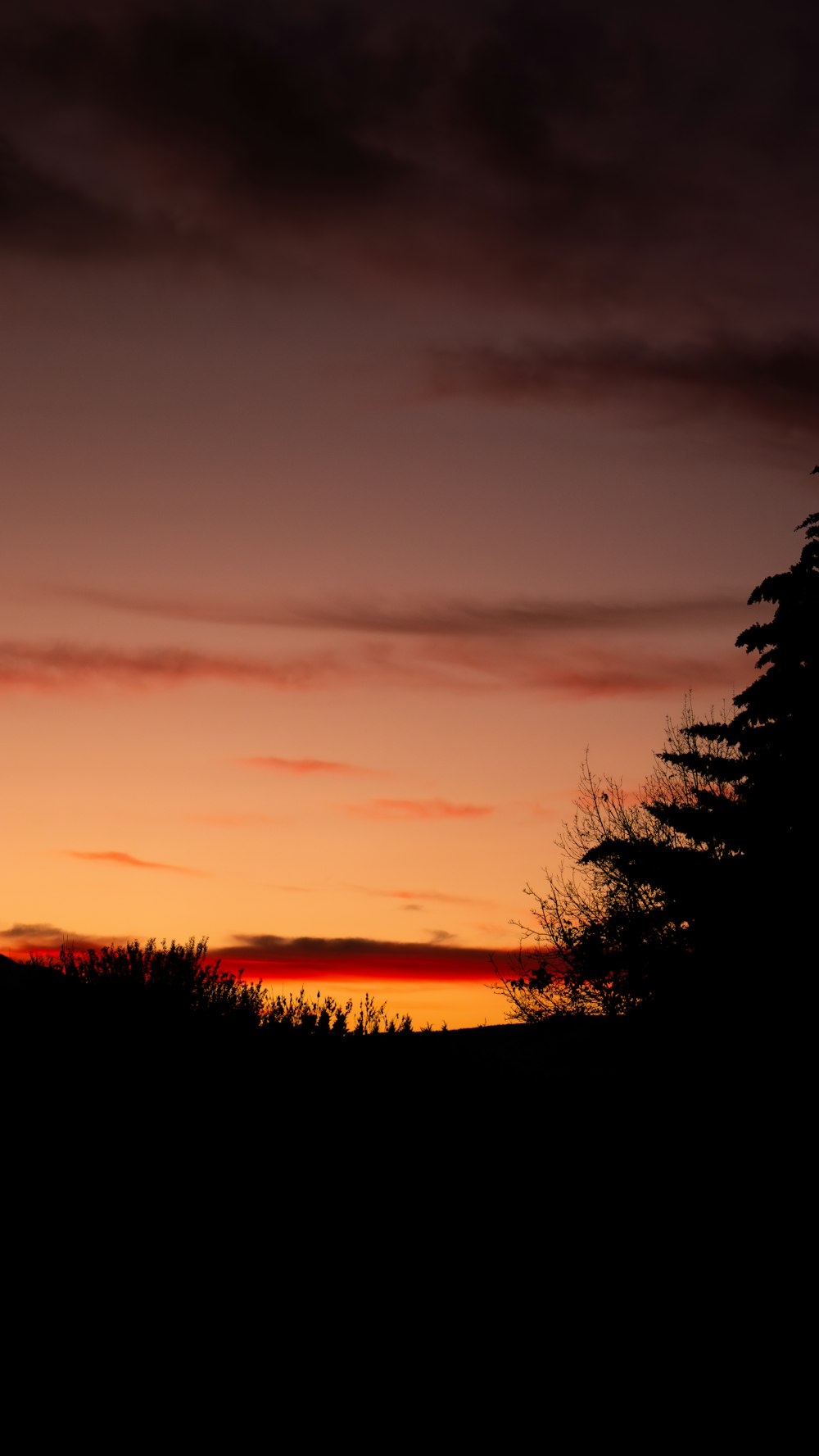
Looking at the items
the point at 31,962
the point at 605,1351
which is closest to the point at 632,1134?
the point at 605,1351

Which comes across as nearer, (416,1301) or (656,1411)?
(656,1411)

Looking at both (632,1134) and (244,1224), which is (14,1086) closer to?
(244,1224)

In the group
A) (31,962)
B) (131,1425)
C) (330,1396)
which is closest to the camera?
(131,1425)

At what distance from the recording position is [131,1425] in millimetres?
8102

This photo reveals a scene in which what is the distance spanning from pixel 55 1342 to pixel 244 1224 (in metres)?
2.29

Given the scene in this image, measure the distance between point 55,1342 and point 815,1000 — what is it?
1809 centimetres

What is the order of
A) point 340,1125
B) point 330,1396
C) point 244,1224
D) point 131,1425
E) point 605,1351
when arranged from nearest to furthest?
1. point 131,1425
2. point 330,1396
3. point 605,1351
4. point 244,1224
5. point 340,1125

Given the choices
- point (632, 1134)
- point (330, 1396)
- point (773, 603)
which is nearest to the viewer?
point (330, 1396)

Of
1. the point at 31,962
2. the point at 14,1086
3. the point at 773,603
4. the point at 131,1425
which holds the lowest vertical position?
the point at 131,1425

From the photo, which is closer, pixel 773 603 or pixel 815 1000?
pixel 815 1000

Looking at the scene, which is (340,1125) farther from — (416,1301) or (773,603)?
(773,603)

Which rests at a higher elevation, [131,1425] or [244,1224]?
[244,1224]

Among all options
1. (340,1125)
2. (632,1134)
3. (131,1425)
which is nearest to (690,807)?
(632,1134)

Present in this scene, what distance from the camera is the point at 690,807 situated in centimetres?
2827
